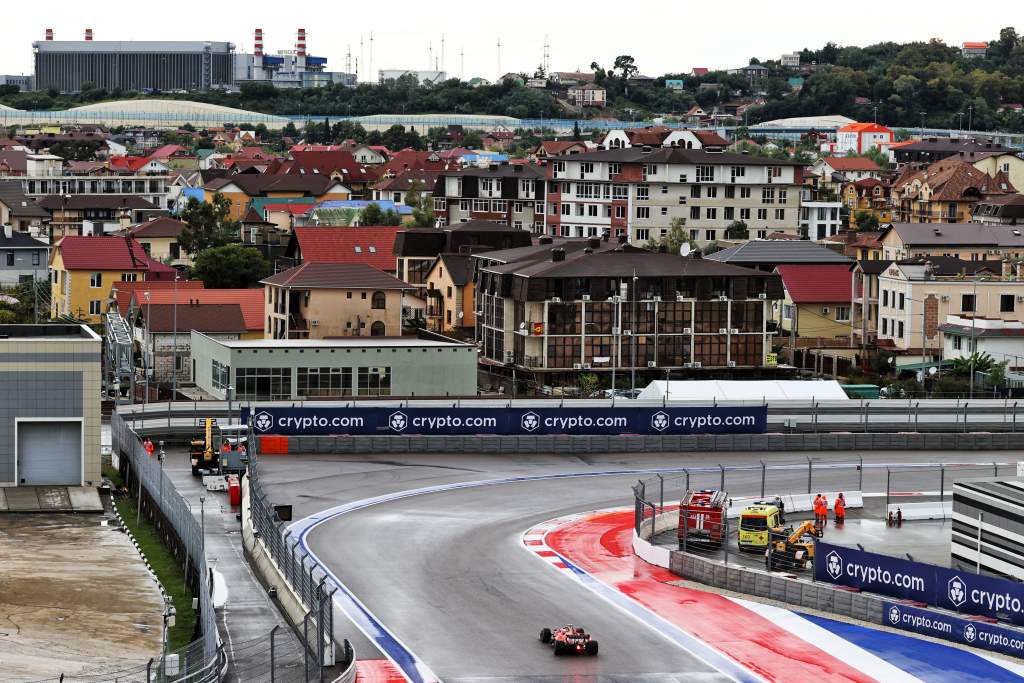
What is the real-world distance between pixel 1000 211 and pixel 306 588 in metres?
102

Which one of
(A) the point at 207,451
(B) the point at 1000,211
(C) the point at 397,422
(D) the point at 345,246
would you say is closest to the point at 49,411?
(A) the point at 207,451

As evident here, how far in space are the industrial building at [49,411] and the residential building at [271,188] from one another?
98.1m

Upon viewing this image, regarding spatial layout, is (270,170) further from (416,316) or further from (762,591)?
(762,591)

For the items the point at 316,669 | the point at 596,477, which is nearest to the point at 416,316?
the point at 596,477

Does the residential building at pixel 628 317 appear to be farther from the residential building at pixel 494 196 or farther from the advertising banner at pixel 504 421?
the residential building at pixel 494 196

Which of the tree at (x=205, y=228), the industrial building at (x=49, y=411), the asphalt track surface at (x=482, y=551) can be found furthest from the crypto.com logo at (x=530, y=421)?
the tree at (x=205, y=228)

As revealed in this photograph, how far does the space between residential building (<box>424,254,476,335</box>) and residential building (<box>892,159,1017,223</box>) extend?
5795cm

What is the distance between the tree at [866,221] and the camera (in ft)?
Result: 480

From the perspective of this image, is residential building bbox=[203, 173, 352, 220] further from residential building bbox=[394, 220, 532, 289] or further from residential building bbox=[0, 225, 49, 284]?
residential building bbox=[394, 220, 532, 289]

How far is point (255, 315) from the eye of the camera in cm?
9000

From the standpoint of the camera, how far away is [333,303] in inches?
3374

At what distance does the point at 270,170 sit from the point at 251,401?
113 metres

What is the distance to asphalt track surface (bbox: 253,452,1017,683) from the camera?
34.7 m

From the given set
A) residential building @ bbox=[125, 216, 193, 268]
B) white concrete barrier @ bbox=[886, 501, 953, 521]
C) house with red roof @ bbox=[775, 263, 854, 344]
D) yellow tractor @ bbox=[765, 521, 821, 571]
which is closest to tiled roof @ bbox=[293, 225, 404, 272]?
residential building @ bbox=[125, 216, 193, 268]
